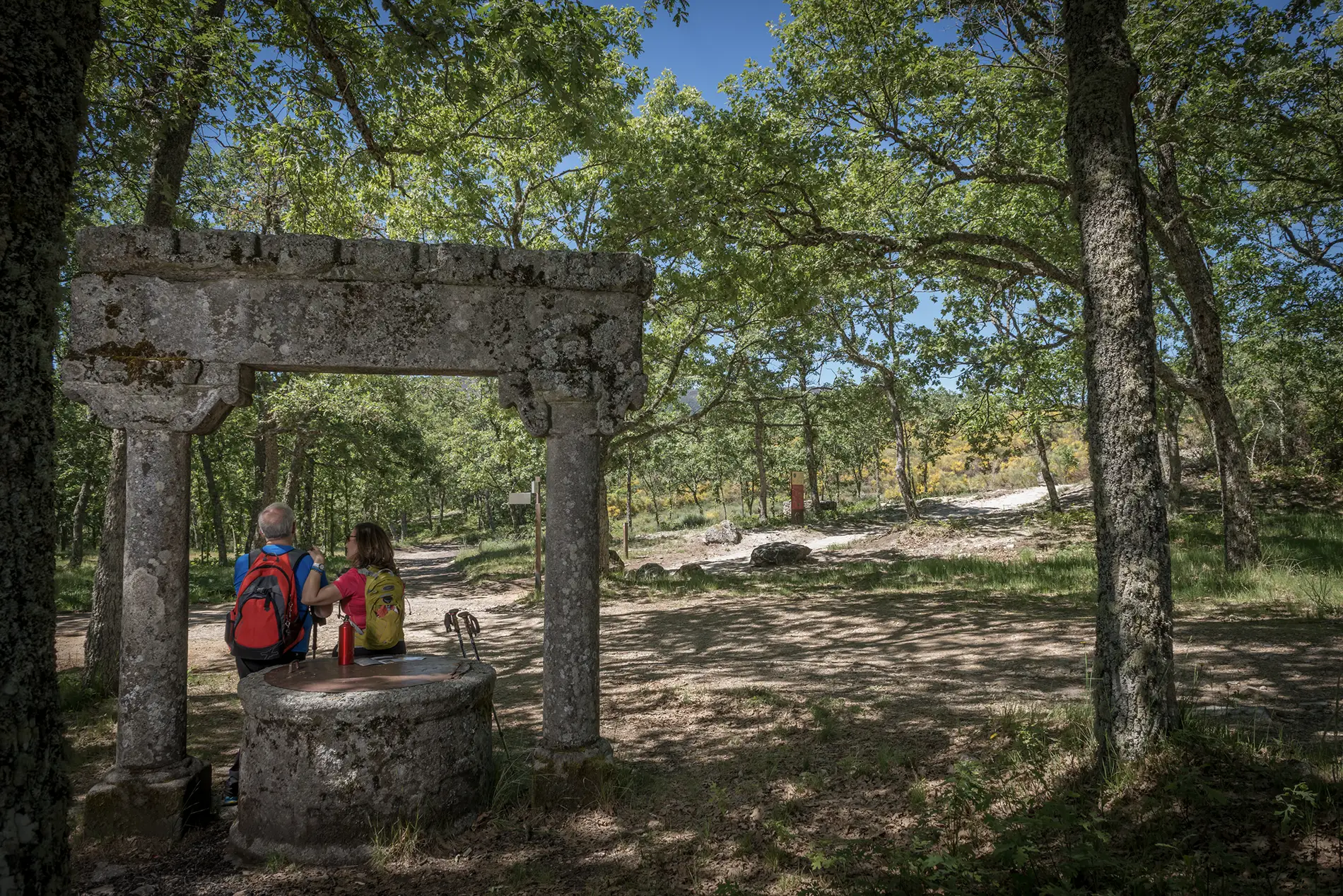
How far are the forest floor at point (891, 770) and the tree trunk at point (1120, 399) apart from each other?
0.35 m

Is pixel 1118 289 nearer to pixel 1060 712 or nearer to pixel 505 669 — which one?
pixel 1060 712

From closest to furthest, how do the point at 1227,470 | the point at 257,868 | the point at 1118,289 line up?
the point at 257,868 < the point at 1118,289 < the point at 1227,470

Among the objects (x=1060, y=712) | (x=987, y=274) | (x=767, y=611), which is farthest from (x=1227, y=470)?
(x=1060, y=712)

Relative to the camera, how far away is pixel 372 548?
491 centimetres

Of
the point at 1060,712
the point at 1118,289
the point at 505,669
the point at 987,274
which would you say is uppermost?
the point at 987,274

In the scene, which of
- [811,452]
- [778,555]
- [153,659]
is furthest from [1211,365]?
[811,452]

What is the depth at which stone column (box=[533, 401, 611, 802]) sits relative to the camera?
4523mm

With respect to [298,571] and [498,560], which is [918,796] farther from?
[498,560]

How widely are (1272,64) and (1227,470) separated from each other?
608 cm

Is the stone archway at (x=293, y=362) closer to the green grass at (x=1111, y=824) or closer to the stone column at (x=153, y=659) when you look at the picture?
the stone column at (x=153, y=659)

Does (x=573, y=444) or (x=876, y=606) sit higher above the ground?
(x=573, y=444)

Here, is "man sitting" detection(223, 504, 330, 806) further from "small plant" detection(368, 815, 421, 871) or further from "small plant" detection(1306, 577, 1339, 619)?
"small plant" detection(1306, 577, 1339, 619)

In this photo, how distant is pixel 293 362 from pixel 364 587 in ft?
5.32

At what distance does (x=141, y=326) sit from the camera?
4414mm
